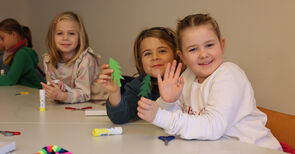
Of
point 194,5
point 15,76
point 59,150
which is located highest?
point 194,5

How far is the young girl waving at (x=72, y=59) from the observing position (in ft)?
8.25

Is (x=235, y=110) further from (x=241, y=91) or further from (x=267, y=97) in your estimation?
(x=267, y=97)

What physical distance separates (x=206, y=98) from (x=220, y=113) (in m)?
0.16

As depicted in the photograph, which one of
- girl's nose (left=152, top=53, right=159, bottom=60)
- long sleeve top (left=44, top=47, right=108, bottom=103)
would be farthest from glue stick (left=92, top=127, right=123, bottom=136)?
long sleeve top (left=44, top=47, right=108, bottom=103)

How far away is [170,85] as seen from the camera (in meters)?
1.42

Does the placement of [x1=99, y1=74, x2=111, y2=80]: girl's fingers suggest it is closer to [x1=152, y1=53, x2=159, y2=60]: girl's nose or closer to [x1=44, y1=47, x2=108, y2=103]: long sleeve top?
[x1=152, y1=53, x2=159, y2=60]: girl's nose

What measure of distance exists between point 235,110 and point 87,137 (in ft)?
2.06

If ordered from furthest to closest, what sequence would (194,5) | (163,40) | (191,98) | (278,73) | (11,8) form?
(11,8) < (194,5) < (278,73) < (163,40) < (191,98)

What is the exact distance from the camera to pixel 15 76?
3389 mm

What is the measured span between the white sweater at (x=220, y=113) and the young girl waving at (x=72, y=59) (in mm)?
1100

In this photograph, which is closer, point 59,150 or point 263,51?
point 59,150

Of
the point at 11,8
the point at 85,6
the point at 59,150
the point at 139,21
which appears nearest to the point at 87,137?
the point at 59,150

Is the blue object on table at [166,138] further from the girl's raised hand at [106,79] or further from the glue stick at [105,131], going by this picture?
the girl's raised hand at [106,79]

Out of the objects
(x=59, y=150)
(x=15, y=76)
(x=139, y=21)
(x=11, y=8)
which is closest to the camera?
(x=59, y=150)
